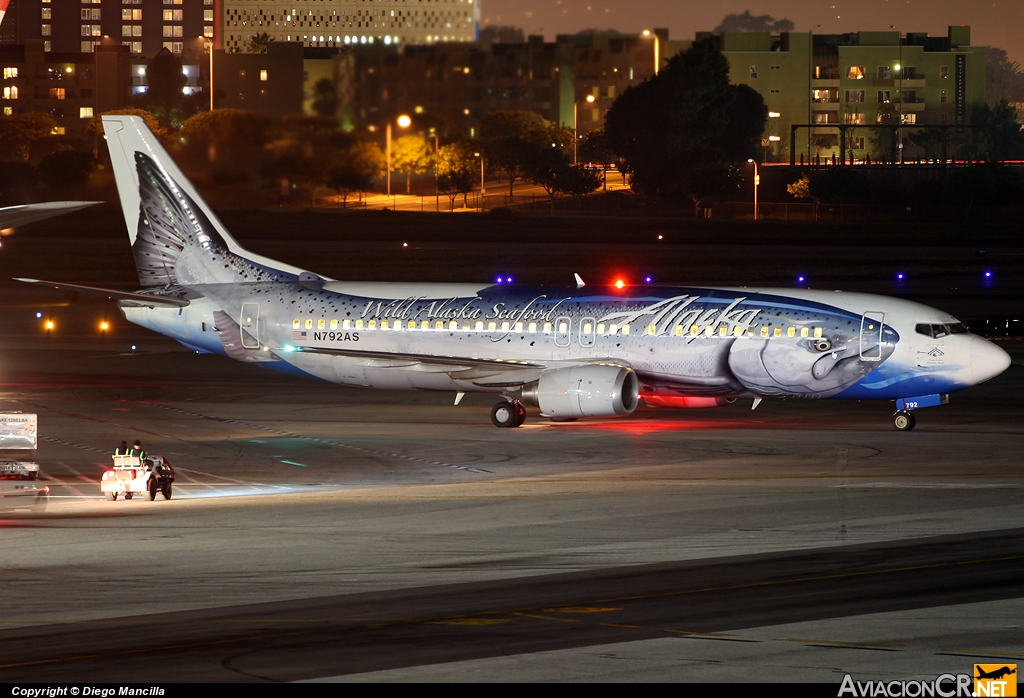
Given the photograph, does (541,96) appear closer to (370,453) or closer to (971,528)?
(370,453)

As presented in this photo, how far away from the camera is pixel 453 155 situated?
189 feet

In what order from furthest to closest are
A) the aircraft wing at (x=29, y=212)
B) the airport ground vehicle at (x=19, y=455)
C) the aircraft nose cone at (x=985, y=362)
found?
1. the aircraft nose cone at (x=985, y=362)
2. the airport ground vehicle at (x=19, y=455)
3. the aircraft wing at (x=29, y=212)

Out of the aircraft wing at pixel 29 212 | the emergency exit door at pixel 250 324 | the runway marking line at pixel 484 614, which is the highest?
the aircraft wing at pixel 29 212

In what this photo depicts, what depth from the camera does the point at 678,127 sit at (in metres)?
155

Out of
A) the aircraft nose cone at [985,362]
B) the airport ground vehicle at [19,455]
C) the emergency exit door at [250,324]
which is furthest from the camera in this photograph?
the emergency exit door at [250,324]

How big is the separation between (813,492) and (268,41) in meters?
24.7

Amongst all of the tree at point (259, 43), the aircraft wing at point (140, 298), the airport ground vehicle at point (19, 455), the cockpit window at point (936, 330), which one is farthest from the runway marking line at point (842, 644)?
the tree at point (259, 43)

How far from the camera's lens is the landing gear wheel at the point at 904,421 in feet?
126

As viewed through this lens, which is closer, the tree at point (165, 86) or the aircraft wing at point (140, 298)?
the aircraft wing at point (140, 298)

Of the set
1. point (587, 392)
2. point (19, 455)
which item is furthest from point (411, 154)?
point (19, 455)

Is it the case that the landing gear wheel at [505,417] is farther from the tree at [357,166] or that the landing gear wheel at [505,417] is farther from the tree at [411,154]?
the tree at [411,154]

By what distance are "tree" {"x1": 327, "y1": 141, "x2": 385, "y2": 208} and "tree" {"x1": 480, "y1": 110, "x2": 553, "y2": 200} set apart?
453 cm

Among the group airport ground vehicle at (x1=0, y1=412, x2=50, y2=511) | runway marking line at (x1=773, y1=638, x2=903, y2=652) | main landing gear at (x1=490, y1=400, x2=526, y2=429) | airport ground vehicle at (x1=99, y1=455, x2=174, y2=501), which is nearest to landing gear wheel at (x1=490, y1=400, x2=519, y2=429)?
main landing gear at (x1=490, y1=400, x2=526, y2=429)

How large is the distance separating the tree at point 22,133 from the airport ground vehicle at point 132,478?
328 ft
